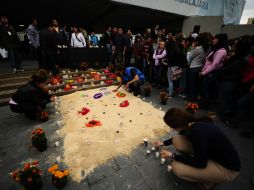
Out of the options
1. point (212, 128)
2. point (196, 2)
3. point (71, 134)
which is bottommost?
point (71, 134)

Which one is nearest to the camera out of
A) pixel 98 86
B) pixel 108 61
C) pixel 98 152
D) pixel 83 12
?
pixel 98 152

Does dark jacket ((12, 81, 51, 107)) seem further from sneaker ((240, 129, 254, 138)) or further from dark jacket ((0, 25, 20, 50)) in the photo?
sneaker ((240, 129, 254, 138))

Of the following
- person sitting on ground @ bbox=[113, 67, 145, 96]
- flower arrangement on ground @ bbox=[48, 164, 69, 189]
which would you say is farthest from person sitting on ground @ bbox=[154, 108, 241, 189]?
person sitting on ground @ bbox=[113, 67, 145, 96]

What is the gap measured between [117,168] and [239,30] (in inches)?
595

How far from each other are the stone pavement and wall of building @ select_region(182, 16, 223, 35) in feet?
34.0

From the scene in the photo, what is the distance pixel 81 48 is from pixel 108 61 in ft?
4.89

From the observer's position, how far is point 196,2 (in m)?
13.0

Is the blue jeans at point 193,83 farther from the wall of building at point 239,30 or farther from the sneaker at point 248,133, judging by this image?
the wall of building at point 239,30

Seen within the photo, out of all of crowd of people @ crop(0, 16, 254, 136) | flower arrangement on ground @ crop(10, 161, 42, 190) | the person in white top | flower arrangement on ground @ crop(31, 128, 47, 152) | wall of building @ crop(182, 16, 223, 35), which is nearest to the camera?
flower arrangement on ground @ crop(10, 161, 42, 190)

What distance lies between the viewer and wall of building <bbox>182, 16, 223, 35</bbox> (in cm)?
1124

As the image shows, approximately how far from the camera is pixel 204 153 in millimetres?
1702

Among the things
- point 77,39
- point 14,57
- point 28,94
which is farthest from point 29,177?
point 77,39

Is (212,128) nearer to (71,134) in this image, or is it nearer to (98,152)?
(98,152)

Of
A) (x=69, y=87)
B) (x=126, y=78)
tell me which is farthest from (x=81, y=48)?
(x=126, y=78)
